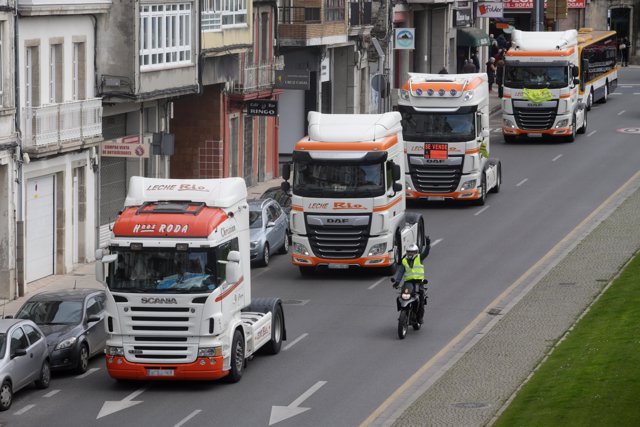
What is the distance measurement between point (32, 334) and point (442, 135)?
2287cm

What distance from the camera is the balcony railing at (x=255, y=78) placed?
56.4m

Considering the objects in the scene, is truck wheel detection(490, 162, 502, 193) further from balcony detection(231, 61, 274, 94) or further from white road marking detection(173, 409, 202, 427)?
white road marking detection(173, 409, 202, 427)

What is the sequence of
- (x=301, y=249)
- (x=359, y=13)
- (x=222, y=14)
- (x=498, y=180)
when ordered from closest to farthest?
(x=301, y=249)
(x=222, y=14)
(x=498, y=180)
(x=359, y=13)

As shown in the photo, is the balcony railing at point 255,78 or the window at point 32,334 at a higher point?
the balcony railing at point 255,78

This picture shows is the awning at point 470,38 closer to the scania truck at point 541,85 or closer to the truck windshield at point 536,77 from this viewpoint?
the scania truck at point 541,85

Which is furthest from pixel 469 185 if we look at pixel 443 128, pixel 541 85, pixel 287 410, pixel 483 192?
pixel 287 410

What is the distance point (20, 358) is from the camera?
28344 mm

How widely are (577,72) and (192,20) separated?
20.4m

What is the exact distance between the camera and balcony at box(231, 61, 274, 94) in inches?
2218

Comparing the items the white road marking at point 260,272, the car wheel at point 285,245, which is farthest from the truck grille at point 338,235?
the car wheel at point 285,245

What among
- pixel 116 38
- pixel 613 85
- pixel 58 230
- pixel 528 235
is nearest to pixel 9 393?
pixel 58 230

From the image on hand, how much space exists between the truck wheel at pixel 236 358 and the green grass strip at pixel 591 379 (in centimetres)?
519

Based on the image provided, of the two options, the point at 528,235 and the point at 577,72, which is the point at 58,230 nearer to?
the point at 528,235

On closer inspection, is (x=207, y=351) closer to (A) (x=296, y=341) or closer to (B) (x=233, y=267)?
(B) (x=233, y=267)
